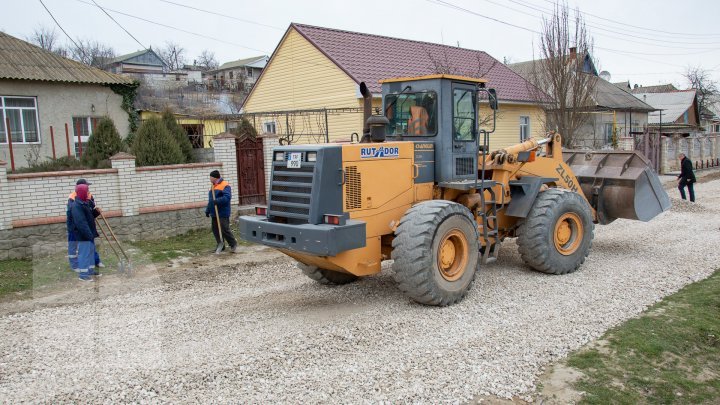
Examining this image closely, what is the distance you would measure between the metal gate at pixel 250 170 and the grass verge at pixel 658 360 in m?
9.34

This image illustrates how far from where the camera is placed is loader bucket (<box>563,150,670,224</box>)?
957 cm

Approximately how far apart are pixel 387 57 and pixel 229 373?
18532 mm

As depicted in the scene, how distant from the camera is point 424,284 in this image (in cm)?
661

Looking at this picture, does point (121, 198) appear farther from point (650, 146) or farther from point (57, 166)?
point (650, 146)

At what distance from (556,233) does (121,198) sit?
27.1ft

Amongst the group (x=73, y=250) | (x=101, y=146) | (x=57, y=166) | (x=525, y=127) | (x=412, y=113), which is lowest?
(x=73, y=250)

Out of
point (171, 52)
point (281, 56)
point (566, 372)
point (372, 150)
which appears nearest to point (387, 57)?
point (281, 56)

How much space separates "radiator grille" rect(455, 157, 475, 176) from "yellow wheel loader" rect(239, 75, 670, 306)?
0.01 m

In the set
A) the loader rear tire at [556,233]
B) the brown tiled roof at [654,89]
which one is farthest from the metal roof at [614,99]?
the brown tiled roof at [654,89]

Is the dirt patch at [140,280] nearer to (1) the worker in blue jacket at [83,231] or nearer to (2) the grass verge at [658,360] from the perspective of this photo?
(1) the worker in blue jacket at [83,231]

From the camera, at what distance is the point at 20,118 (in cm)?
1873

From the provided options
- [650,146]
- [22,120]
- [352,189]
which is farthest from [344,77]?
[650,146]

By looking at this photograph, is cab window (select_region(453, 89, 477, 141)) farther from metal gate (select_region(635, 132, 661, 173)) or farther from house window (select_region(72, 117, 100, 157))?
metal gate (select_region(635, 132, 661, 173))

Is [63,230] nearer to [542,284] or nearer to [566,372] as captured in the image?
[542,284]
